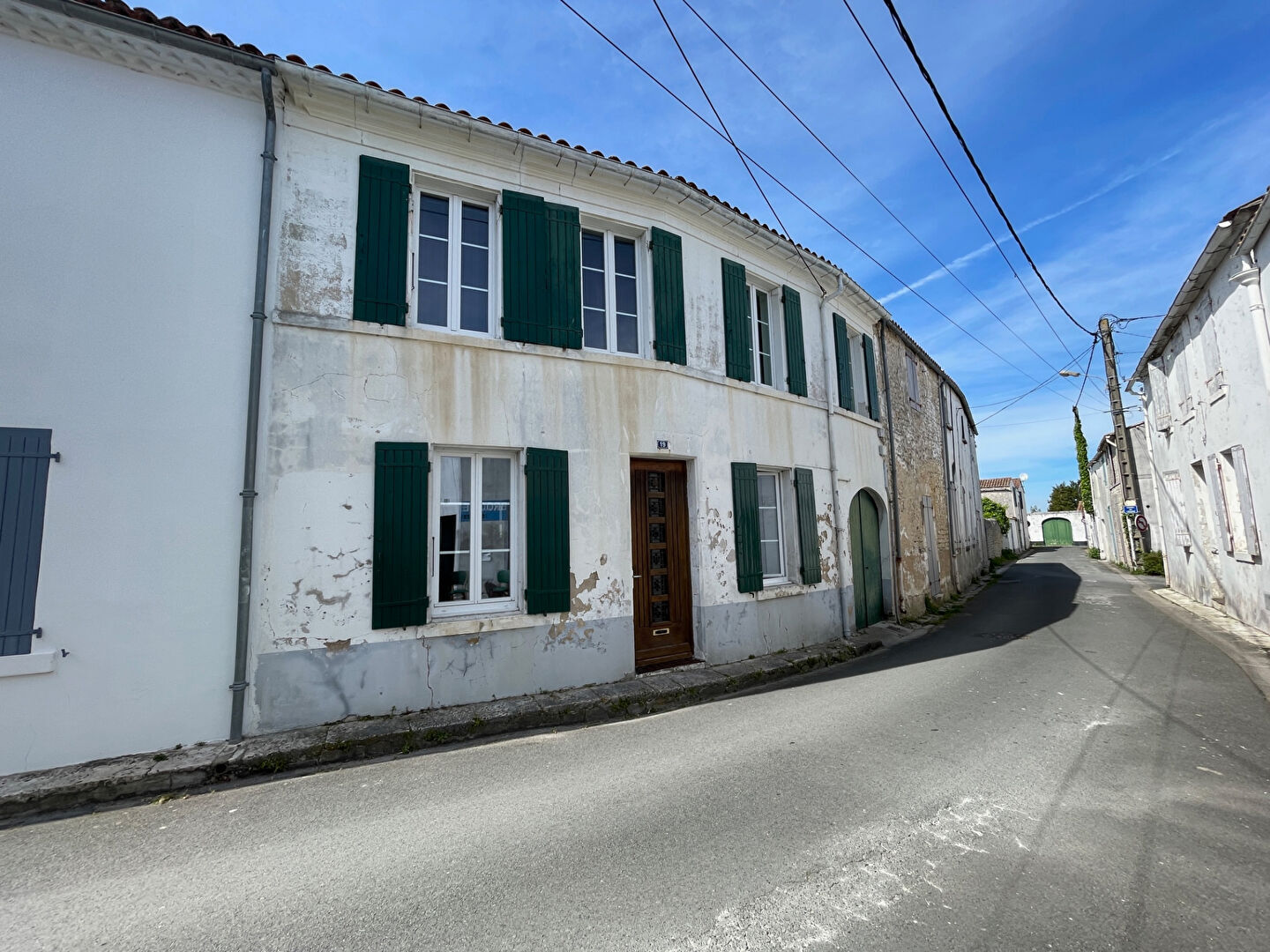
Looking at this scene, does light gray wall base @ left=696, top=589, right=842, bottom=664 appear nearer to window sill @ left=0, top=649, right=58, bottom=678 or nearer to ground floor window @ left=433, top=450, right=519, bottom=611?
ground floor window @ left=433, top=450, right=519, bottom=611

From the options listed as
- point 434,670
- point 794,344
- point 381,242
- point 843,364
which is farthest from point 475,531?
point 843,364

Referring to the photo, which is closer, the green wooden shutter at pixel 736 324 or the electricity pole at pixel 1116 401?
the green wooden shutter at pixel 736 324

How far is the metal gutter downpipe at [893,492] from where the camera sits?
10680 mm

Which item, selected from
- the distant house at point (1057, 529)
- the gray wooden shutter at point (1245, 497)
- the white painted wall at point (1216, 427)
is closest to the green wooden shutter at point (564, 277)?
the white painted wall at point (1216, 427)

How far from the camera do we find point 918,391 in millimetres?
14203

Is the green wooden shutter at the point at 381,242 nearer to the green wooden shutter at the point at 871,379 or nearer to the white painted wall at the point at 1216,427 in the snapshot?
the green wooden shutter at the point at 871,379

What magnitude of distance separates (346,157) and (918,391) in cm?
1332

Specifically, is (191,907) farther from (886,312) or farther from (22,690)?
(886,312)

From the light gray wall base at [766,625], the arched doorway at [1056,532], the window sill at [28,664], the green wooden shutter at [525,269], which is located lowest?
the light gray wall base at [766,625]

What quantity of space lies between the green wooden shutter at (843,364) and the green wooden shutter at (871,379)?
744 mm

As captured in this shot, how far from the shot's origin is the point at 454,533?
5617 mm

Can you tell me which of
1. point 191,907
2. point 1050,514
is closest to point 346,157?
point 191,907

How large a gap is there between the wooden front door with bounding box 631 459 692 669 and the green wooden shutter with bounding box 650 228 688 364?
55.9 inches

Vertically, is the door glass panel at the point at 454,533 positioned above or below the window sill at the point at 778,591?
above
